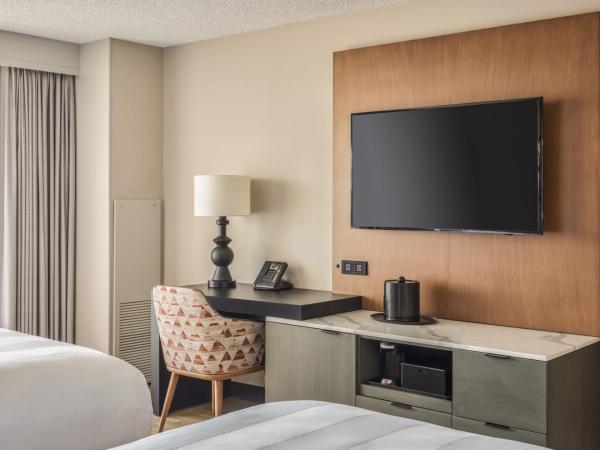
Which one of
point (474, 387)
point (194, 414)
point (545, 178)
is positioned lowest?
point (194, 414)

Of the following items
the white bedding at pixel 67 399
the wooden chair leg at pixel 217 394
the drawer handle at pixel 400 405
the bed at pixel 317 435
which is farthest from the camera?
the wooden chair leg at pixel 217 394

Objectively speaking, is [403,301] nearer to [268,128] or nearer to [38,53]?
[268,128]

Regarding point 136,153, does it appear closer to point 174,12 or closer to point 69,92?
point 69,92

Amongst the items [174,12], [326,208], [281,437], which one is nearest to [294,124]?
[326,208]

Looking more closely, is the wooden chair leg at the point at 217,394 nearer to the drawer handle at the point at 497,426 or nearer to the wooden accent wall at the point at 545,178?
the wooden accent wall at the point at 545,178

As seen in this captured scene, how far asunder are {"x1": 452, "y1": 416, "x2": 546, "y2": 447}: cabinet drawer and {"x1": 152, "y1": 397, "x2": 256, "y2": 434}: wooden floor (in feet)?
5.62

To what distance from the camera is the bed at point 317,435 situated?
6.23 feet

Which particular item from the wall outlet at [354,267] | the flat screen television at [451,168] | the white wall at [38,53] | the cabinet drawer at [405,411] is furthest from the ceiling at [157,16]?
the cabinet drawer at [405,411]

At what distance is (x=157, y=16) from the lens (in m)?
4.23

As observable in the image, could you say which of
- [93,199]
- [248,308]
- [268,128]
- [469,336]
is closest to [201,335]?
[248,308]

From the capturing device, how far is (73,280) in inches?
199

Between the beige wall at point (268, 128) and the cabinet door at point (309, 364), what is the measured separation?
654 mm

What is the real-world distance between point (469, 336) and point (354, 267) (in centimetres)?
99

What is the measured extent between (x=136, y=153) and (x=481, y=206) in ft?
8.19
